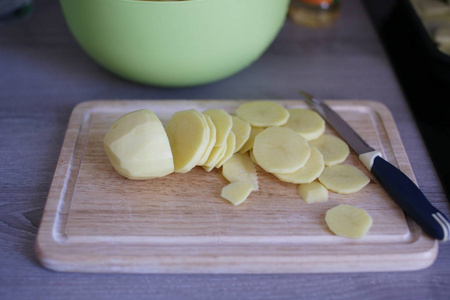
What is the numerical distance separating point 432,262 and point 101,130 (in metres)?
0.82

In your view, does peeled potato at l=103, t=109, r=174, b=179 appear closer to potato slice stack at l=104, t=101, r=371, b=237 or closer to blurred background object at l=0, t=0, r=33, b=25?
potato slice stack at l=104, t=101, r=371, b=237

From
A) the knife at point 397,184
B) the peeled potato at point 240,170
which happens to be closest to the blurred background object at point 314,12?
the knife at point 397,184

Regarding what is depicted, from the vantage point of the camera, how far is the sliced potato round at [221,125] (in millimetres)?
1052

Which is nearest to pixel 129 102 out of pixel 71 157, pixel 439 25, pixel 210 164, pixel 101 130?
pixel 101 130

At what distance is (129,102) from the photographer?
1.26 m

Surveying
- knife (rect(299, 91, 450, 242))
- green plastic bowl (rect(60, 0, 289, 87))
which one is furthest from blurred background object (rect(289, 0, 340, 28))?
knife (rect(299, 91, 450, 242))

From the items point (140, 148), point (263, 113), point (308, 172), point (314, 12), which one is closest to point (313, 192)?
point (308, 172)

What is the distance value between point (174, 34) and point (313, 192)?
51 cm

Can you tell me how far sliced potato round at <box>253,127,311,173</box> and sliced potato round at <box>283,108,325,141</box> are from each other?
57 millimetres

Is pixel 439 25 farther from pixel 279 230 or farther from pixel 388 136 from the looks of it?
pixel 279 230

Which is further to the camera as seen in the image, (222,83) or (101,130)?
(222,83)

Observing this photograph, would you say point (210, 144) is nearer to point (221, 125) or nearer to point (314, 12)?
point (221, 125)

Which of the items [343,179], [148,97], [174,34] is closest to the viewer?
[343,179]

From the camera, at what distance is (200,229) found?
3.12ft
